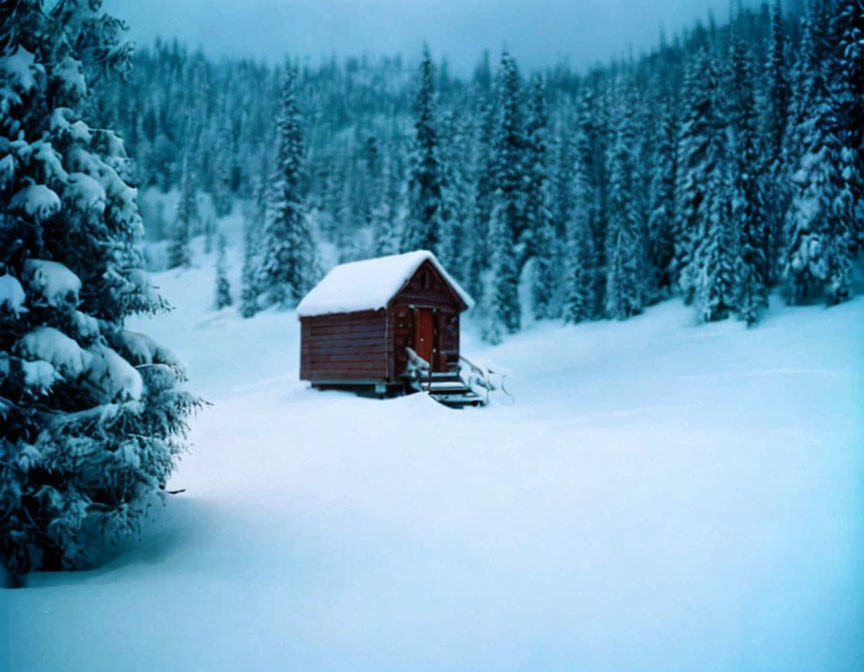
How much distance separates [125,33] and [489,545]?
7.91 metres

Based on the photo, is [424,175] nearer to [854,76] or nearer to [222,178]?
[854,76]

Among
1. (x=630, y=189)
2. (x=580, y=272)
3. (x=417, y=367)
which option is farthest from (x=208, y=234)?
(x=417, y=367)

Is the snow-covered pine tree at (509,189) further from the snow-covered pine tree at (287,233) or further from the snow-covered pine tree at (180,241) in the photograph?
the snow-covered pine tree at (180,241)

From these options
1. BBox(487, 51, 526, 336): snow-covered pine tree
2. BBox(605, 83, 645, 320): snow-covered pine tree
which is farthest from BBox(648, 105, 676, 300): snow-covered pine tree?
BBox(487, 51, 526, 336): snow-covered pine tree

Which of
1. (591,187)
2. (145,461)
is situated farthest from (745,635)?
(591,187)

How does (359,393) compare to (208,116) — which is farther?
(208,116)

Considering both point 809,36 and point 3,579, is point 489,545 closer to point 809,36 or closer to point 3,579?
point 3,579

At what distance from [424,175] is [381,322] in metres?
19.4

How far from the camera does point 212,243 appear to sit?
244ft

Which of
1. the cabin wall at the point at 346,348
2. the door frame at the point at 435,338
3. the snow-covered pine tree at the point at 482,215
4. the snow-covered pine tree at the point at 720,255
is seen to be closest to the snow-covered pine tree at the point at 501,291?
the snow-covered pine tree at the point at 482,215

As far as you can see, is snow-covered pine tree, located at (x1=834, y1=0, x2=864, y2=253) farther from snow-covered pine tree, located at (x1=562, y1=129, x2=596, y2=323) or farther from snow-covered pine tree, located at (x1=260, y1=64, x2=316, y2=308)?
snow-covered pine tree, located at (x1=260, y1=64, x2=316, y2=308)

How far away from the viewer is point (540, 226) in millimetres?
38531

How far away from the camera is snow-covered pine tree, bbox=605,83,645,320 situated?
1331 inches

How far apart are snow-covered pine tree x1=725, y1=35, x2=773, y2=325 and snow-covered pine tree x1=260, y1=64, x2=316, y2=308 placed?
26689 millimetres
